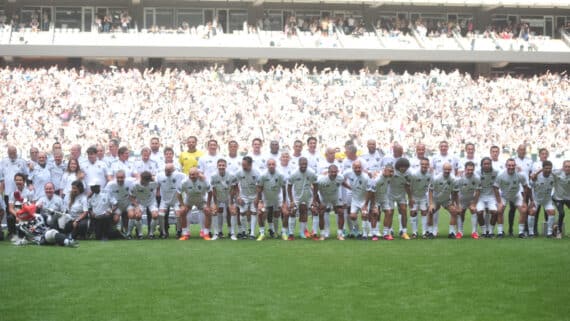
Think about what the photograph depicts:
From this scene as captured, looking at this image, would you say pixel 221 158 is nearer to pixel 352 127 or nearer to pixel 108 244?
pixel 108 244

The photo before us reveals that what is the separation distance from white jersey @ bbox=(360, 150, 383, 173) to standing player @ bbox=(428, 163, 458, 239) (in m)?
1.33

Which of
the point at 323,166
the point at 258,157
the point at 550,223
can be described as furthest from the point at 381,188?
the point at 550,223

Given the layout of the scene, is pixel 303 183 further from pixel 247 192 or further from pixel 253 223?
pixel 253 223

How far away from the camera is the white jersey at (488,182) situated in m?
16.5

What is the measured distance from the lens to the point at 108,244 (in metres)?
15.1

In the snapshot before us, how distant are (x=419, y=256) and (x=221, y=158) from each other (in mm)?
4619

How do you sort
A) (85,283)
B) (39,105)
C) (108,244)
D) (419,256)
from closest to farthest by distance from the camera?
(85,283), (419,256), (108,244), (39,105)

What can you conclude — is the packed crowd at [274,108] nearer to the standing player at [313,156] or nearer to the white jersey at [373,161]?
the standing player at [313,156]

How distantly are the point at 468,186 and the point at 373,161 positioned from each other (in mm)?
2052

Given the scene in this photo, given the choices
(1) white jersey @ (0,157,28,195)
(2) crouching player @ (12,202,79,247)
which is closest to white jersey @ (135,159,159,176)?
(1) white jersey @ (0,157,28,195)

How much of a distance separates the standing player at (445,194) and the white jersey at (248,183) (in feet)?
10.7

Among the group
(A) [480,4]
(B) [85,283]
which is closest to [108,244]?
(B) [85,283]

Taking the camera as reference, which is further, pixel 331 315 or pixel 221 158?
pixel 221 158

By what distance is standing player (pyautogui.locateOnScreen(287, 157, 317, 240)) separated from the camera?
634 inches
